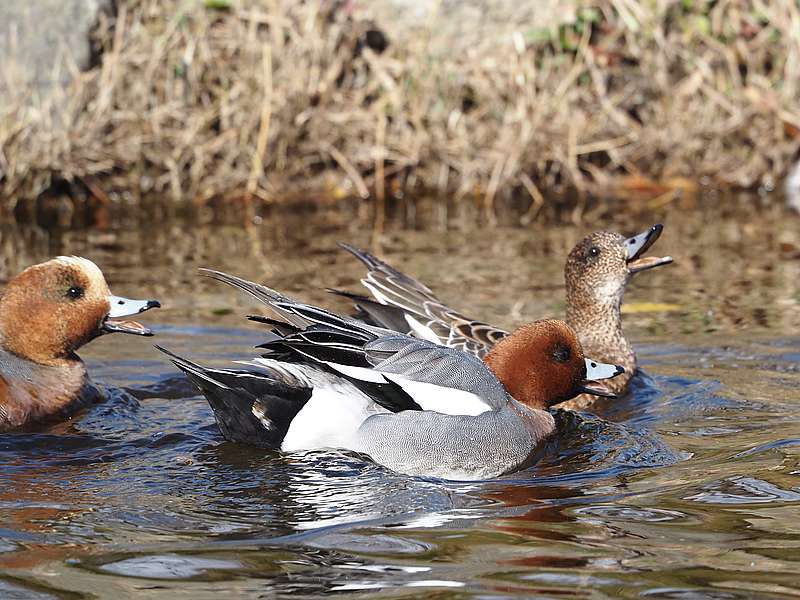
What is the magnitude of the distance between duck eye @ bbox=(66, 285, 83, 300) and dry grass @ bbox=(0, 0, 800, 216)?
3.71 m

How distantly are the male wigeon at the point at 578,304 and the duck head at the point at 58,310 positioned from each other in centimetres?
88

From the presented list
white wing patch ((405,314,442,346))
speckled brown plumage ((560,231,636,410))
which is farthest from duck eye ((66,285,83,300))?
speckled brown plumage ((560,231,636,410))

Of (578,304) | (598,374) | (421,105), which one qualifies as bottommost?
(598,374)

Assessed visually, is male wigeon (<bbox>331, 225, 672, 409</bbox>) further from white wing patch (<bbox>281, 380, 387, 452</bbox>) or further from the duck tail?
the duck tail

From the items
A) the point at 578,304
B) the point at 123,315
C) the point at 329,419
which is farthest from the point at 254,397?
the point at 578,304

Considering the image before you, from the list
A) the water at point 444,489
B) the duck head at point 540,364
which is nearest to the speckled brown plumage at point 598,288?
the water at point 444,489

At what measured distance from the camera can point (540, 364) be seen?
4562 millimetres

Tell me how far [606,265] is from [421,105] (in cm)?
351

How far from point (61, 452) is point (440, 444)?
123 cm

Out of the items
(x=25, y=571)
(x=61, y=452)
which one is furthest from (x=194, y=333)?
(x=25, y=571)

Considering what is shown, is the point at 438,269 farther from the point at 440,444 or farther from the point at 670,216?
the point at 440,444

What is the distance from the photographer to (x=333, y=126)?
909 cm

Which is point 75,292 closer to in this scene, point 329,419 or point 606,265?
point 329,419

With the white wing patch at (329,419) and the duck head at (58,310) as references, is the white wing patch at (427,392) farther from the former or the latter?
the duck head at (58,310)
